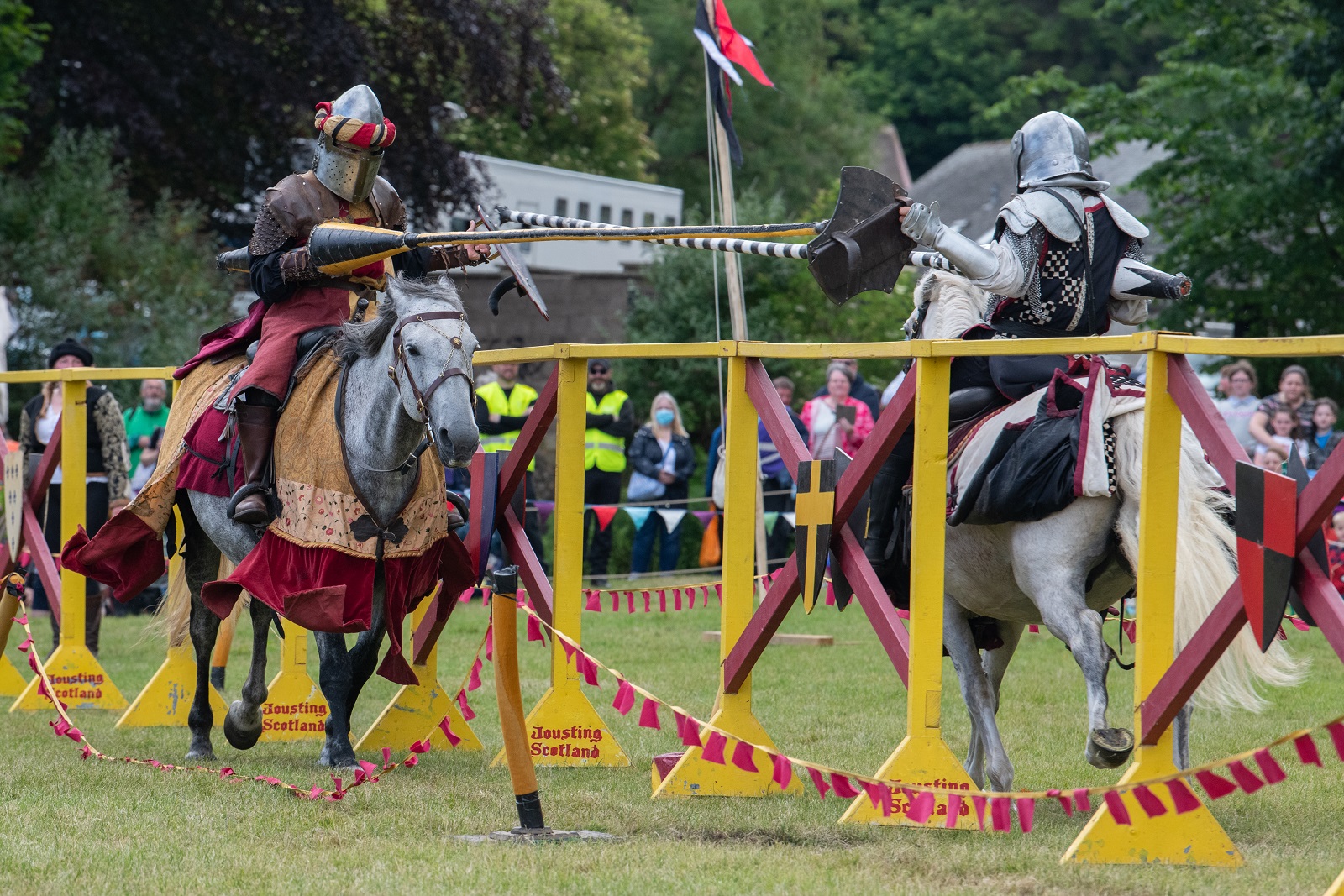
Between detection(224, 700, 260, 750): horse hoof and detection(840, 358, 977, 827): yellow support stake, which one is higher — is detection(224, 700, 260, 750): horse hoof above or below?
below

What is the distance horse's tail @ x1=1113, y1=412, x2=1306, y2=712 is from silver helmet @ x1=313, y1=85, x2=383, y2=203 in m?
3.34

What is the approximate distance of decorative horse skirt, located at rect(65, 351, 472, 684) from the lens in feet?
21.9

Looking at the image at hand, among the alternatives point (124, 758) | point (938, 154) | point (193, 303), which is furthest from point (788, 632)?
point (938, 154)

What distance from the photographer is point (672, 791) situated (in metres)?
6.33

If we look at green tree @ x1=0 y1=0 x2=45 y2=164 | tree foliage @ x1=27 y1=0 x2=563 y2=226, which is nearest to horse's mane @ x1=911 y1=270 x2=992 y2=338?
green tree @ x1=0 y1=0 x2=45 y2=164

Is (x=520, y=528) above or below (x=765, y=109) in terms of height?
below

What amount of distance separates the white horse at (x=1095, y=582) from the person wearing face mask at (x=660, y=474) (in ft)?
28.4

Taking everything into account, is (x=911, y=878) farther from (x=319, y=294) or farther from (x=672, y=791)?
(x=319, y=294)

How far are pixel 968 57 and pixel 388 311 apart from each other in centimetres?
4989

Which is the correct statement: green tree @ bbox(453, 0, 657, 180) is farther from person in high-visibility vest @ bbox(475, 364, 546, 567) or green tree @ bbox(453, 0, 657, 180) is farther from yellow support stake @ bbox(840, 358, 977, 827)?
yellow support stake @ bbox(840, 358, 977, 827)

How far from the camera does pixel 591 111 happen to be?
3991 centimetres

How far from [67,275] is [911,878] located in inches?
603

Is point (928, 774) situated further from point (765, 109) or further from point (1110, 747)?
point (765, 109)

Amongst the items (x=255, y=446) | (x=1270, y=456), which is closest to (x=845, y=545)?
(x=255, y=446)
